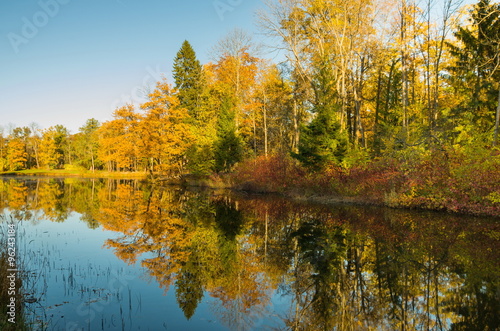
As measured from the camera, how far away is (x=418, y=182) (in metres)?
16.3

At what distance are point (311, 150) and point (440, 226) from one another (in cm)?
1127

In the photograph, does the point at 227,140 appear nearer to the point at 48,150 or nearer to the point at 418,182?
the point at 418,182

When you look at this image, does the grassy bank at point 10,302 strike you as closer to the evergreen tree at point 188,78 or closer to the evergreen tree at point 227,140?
the evergreen tree at point 227,140

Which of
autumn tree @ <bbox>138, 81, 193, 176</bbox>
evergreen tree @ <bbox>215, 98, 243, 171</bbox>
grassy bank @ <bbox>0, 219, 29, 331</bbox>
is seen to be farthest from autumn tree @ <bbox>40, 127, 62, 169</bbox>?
grassy bank @ <bbox>0, 219, 29, 331</bbox>

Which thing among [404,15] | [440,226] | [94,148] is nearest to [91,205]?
[440,226]

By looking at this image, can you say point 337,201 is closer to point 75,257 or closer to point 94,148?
point 75,257

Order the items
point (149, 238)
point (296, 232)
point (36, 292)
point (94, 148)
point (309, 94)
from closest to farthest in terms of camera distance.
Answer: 1. point (36, 292)
2. point (149, 238)
3. point (296, 232)
4. point (309, 94)
5. point (94, 148)

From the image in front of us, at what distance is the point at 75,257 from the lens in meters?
8.96

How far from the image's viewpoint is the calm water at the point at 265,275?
5199 millimetres

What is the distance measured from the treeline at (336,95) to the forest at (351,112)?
4.6 inches

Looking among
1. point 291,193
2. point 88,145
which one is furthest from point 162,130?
point 88,145

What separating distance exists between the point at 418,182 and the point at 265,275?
12.4 meters

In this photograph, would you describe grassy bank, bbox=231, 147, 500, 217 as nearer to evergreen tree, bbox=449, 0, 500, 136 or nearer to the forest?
the forest

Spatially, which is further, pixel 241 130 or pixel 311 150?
pixel 241 130
